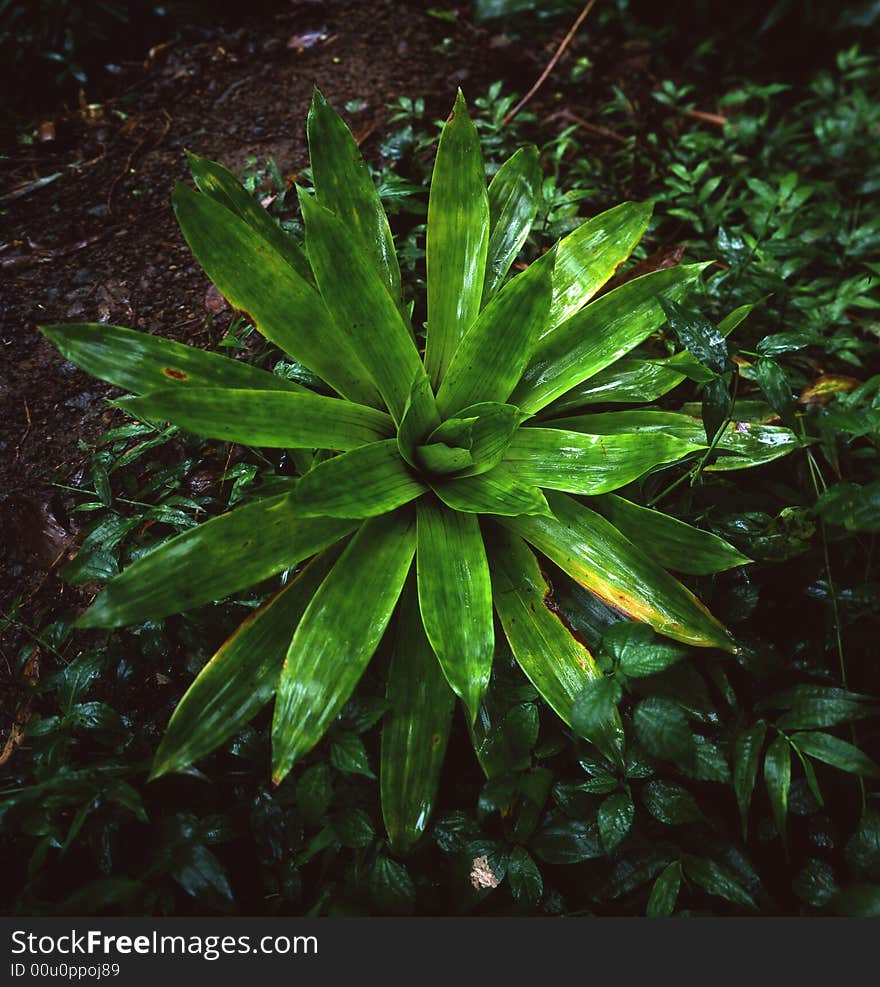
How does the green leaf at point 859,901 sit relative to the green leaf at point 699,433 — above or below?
below

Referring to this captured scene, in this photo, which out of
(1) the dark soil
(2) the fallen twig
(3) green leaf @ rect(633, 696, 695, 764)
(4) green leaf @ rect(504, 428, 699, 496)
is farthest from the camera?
(2) the fallen twig

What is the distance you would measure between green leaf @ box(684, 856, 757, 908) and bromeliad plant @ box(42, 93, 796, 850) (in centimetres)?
32

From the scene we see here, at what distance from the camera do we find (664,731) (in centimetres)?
113

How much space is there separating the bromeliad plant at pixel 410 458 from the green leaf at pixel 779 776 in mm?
206

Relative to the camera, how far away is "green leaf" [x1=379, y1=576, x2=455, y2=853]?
4.17ft

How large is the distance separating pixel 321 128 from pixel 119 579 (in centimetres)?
109

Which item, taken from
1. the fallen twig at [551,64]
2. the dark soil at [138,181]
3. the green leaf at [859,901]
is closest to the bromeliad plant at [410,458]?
the green leaf at [859,901]

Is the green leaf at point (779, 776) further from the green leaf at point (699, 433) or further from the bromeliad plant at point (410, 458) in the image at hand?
the green leaf at point (699, 433)

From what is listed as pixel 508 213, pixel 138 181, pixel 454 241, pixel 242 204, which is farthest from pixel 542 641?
pixel 138 181

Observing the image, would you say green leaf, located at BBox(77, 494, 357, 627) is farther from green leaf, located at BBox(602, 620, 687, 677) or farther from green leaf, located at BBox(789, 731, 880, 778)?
green leaf, located at BBox(789, 731, 880, 778)

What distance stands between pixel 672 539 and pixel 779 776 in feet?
1.63

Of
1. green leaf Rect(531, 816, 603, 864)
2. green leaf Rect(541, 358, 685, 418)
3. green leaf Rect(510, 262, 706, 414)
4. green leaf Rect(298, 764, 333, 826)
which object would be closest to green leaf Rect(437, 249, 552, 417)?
green leaf Rect(510, 262, 706, 414)

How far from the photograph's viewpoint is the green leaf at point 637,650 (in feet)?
3.83

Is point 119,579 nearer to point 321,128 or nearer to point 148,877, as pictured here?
point 148,877
